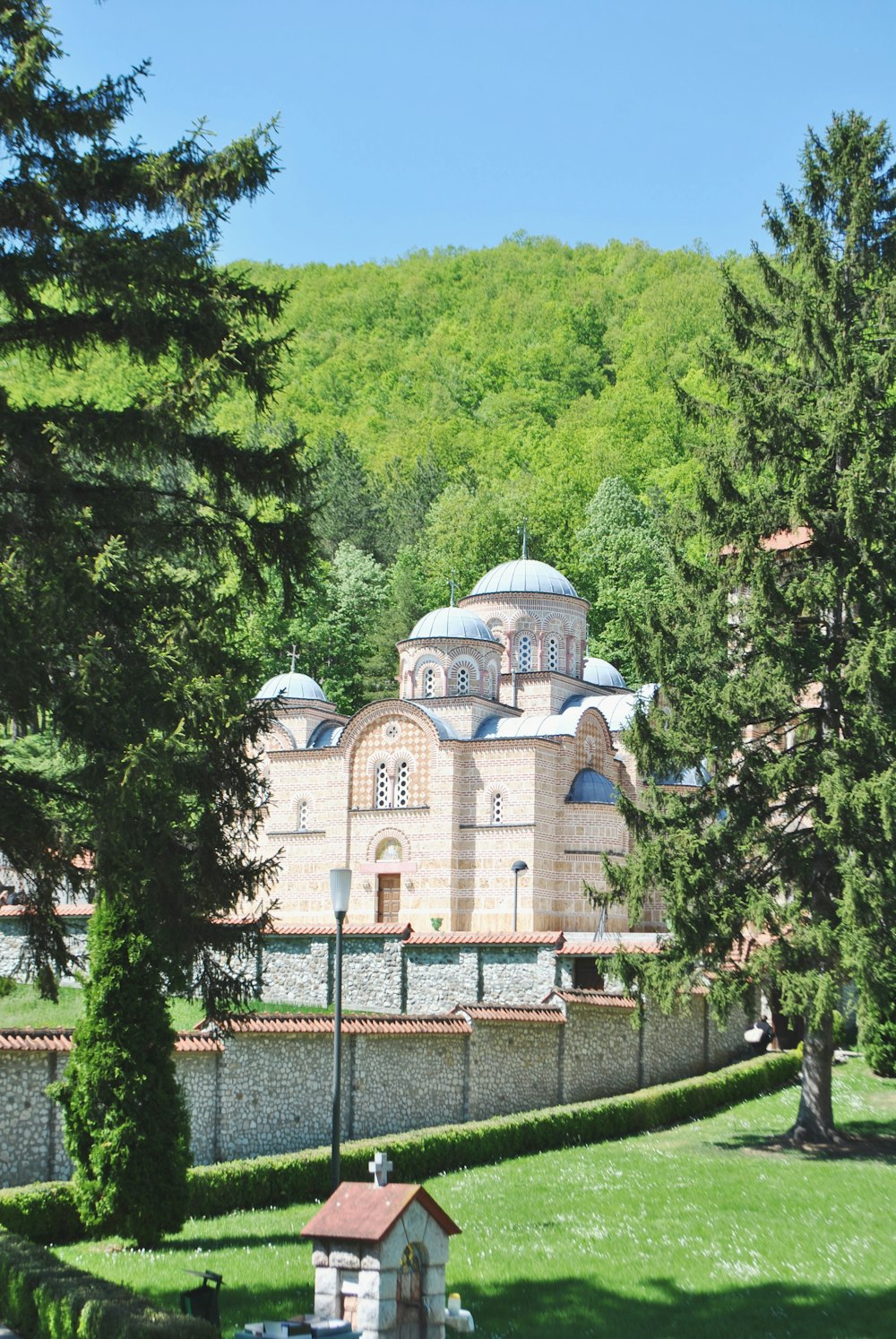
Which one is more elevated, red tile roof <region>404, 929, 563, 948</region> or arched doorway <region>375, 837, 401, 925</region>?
arched doorway <region>375, 837, 401, 925</region>

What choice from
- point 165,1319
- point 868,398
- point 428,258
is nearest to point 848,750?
point 868,398

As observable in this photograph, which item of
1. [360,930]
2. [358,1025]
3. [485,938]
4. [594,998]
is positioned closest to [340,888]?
[358,1025]

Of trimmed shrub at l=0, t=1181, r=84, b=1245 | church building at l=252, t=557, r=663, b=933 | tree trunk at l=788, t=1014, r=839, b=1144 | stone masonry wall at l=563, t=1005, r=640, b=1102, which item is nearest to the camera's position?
trimmed shrub at l=0, t=1181, r=84, b=1245

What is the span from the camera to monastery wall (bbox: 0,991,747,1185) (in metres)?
13.0

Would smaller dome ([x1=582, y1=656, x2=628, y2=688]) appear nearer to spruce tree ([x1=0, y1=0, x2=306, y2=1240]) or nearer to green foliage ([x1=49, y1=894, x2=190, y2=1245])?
green foliage ([x1=49, y1=894, x2=190, y2=1245])

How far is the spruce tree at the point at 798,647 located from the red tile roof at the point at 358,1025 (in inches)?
115

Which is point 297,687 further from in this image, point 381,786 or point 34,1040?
point 34,1040

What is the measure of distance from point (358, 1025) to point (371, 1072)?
0.59 meters

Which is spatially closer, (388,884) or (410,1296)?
(410,1296)

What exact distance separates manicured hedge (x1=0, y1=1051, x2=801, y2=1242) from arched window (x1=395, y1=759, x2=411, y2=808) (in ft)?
39.1

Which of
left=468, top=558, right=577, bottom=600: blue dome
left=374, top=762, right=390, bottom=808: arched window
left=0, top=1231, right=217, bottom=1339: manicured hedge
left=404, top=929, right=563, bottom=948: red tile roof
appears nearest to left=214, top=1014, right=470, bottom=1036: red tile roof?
left=404, top=929, right=563, bottom=948: red tile roof

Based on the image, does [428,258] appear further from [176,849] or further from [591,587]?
[176,849]

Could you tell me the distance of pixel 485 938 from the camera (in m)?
23.2

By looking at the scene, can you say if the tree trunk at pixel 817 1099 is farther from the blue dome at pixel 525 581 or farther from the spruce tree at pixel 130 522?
the blue dome at pixel 525 581
